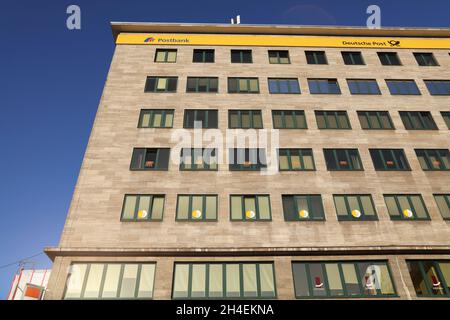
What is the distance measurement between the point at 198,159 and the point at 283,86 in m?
10.8

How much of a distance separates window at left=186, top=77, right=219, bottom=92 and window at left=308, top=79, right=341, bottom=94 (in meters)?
8.45

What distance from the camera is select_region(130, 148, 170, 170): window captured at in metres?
23.7

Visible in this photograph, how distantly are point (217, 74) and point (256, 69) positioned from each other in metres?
3.66

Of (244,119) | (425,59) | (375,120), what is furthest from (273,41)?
(425,59)

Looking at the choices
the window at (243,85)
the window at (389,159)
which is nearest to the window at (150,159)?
the window at (243,85)

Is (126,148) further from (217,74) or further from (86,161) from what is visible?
(217,74)

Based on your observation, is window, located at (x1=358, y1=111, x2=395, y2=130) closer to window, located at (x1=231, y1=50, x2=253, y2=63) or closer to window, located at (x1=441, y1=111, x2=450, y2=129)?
window, located at (x1=441, y1=111, x2=450, y2=129)

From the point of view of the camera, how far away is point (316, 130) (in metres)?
26.0

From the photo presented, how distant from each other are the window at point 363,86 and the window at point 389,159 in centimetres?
648

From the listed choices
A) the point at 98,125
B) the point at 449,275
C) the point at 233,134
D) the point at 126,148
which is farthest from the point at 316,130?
the point at 98,125

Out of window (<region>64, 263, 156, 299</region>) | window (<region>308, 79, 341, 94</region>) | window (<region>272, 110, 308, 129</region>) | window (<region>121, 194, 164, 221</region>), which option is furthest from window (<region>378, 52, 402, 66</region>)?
window (<region>64, 263, 156, 299</region>)

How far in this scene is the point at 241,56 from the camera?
1237 inches

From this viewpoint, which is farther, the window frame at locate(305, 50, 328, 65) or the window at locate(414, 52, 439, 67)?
the window at locate(414, 52, 439, 67)

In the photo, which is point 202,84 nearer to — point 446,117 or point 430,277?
point 446,117
